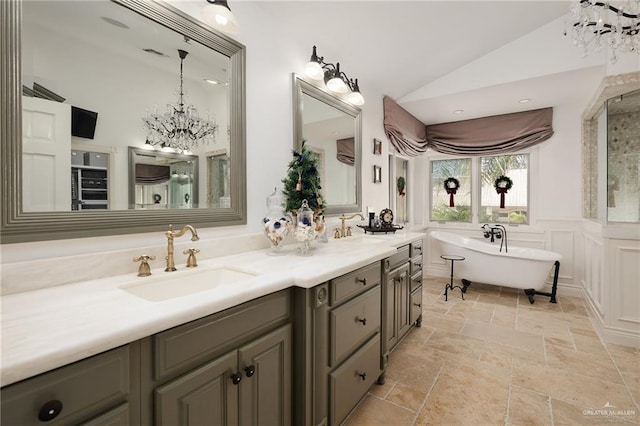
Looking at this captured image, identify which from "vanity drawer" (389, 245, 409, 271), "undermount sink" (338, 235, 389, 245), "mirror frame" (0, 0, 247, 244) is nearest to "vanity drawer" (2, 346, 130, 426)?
"mirror frame" (0, 0, 247, 244)

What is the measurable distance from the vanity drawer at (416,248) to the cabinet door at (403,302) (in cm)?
23

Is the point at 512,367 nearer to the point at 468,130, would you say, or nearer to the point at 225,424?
the point at 225,424

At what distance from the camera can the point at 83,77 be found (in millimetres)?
1233

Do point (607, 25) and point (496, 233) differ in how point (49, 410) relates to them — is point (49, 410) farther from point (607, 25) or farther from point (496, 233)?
point (496, 233)

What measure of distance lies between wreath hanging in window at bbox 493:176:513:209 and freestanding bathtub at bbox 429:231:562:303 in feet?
2.73

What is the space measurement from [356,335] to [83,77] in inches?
71.7

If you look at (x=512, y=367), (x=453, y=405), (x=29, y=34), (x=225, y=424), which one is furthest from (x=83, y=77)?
(x=512, y=367)

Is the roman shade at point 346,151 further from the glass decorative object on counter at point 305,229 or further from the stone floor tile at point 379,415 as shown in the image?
the stone floor tile at point 379,415

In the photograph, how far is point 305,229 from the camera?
1.88m

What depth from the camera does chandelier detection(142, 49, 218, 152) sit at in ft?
4.86

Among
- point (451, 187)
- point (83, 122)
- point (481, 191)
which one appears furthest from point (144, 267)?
point (481, 191)

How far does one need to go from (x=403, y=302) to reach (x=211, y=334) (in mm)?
1892

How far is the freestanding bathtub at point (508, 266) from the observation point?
11.9 feet

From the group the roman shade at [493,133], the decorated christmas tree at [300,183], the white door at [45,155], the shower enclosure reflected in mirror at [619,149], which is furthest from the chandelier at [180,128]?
the roman shade at [493,133]
